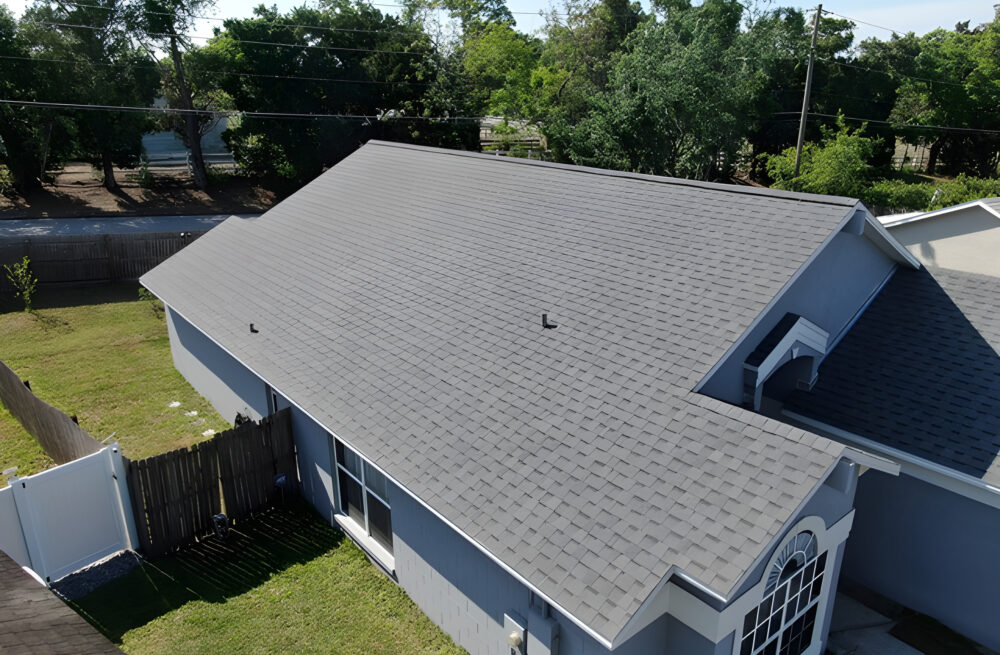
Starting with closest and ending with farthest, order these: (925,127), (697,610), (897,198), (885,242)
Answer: (697,610) → (885,242) → (897,198) → (925,127)

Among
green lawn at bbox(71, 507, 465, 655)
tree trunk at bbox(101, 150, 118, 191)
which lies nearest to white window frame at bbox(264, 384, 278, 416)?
green lawn at bbox(71, 507, 465, 655)

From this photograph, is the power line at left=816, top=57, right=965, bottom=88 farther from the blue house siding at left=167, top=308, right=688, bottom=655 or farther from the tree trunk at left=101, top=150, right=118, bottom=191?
the blue house siding at left=167, top=308, right=688, bottom=655

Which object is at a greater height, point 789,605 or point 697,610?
point 697,610

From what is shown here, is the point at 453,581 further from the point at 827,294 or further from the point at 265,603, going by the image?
the point at 827,294

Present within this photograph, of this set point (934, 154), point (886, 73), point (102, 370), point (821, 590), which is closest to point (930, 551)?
point (821, 590)

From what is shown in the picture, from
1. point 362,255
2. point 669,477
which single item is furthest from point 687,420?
point 362,255

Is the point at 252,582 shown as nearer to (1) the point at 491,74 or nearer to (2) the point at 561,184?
(2) the point at 561,184

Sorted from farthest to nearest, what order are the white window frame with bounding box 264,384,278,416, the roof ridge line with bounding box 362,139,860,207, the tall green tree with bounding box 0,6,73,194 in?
1. the tall green tree with bounding box 0,6,73,194
2. the white window frame with bounding box 264,384,278,416
3. the roof ridge line with bounding box 362,139,860,207
